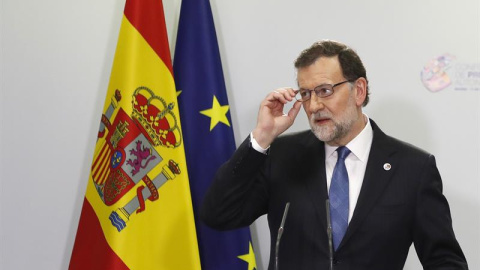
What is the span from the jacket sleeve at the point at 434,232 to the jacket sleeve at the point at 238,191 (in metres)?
0.47

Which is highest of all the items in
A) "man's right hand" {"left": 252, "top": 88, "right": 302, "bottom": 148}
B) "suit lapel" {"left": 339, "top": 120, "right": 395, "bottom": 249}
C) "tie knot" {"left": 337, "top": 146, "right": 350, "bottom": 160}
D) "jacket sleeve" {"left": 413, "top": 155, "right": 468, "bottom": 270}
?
"man's right hand" {"left": 252, "top": 88, "right": 302, "bottom": 148}

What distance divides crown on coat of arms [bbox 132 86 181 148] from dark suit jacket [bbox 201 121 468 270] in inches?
22.1

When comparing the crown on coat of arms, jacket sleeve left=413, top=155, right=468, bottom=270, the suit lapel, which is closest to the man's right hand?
the suit lapel

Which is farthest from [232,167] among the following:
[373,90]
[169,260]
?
[373,90]

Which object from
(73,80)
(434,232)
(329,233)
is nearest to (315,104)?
(329,233)

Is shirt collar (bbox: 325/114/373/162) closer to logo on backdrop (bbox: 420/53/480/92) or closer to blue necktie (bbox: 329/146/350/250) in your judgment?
blue necktie (bbox: 329/146/350/250)

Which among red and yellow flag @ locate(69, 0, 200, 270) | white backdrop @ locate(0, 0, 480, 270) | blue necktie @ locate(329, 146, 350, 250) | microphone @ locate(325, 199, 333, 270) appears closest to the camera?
microphone @ locate(325, 199, 333, 270)

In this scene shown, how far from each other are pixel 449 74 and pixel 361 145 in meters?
0.87

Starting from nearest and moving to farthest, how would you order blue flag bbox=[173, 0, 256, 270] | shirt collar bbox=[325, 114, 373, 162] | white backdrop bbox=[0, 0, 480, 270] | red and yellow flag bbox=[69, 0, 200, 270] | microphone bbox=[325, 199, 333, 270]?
microphone bbox=[325, 199, 333, 270] → shirt collar bbox=[325, 114, 373, 162] → red and yellow flag bbox=[69, 0, 200, 270] → blue flag bbox=[173, 0, 256, 270] → white backdrop bbox=[0, 0, 480, 270]

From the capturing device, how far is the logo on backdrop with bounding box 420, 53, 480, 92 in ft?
8.41

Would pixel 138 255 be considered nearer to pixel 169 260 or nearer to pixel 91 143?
pixel 169 260

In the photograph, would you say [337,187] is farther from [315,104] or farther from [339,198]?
[315,104]

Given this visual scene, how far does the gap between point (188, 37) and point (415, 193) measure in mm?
1186

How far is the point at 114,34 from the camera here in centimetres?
277
